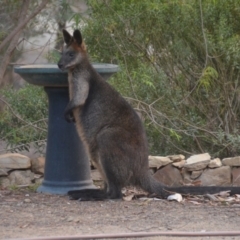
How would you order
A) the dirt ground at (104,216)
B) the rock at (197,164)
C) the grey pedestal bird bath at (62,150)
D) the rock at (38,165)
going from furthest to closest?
the rock at (197,164), the rock at (38,165), the grey pedestal bird bath at (62,150), the dirt ground at (104,216)

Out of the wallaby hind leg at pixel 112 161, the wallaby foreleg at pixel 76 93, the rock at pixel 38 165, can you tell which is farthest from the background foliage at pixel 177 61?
the wallaby hind leg at pixel 112 161

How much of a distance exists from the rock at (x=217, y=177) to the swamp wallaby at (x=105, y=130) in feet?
3.97

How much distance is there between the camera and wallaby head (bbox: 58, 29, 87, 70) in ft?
24.3

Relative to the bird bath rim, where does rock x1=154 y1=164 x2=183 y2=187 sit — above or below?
below

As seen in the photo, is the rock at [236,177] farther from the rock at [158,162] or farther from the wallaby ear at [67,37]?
the wallaby ear at [67,37]

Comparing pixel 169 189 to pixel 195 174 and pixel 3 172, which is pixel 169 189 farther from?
pixel 3 172

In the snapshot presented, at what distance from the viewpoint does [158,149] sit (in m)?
9.68

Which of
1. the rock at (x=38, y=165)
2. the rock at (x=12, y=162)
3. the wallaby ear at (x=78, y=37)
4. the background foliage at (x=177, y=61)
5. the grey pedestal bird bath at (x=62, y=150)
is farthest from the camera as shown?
the background foliage at (x=177, y=61)

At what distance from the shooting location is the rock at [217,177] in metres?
8.73

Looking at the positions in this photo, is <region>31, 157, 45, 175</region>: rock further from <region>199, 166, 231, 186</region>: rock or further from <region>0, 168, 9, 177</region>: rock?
<region>199, 166, 231, 186</region>: rock

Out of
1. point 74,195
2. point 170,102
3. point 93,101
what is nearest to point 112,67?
point 93,101

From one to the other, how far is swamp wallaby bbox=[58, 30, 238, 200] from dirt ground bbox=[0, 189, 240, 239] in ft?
0.58

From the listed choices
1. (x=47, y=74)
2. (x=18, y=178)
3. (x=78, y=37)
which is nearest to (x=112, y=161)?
(x=47, y=74)

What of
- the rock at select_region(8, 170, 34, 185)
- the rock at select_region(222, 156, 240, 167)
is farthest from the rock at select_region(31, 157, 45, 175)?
the rock at select_region(222, 156, 240, 167)
